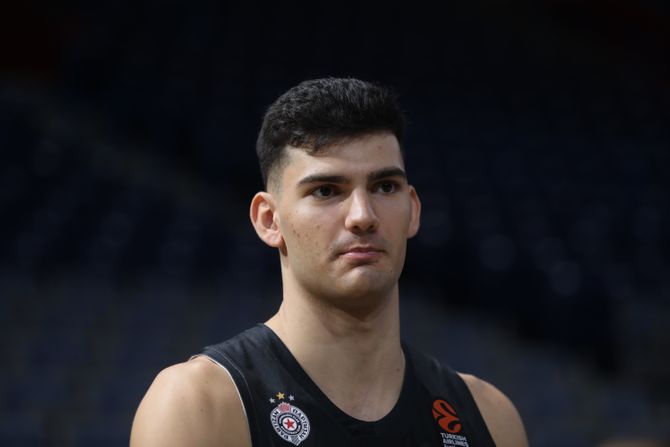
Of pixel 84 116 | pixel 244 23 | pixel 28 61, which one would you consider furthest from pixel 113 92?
pixel 244 23

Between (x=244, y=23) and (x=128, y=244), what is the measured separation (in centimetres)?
734

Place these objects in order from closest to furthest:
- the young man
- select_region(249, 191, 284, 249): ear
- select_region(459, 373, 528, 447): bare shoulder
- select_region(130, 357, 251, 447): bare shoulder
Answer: select_region(130, 357, 251, 447): bare shoulder
the young man
select_region(249, 191, 284, 249): ear
select_region(459, 373, 528, 447): bare shoulder

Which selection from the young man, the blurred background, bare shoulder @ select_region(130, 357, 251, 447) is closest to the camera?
bare shoulder @ select_region(130, 357, 251, 447)

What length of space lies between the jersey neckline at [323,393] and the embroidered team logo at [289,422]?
7 centimetres

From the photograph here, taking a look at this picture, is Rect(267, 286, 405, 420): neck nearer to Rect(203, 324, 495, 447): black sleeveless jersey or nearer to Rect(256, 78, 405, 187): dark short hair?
Rect(203, 324, 495, 447): black sleeveless jersey

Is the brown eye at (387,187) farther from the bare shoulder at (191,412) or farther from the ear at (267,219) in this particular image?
the bare shoulder at (191,412)

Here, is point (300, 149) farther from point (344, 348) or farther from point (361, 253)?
point (344, 348)

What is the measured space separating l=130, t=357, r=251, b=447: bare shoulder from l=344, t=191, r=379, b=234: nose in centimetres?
45

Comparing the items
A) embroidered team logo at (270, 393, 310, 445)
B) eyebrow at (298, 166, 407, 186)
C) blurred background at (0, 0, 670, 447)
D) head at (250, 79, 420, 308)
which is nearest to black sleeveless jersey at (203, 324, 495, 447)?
embroidered team logo at (270, 393, 310, 445)

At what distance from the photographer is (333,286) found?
2.22 m

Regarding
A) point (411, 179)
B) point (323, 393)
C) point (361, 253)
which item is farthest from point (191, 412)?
point (411, 179)

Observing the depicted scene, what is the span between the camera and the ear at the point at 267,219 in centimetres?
234

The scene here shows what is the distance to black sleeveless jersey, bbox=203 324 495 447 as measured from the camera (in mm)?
2152

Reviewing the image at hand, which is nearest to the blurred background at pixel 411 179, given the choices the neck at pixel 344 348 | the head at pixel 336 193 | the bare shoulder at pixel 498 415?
the bare shoulder at pixel 498 415
